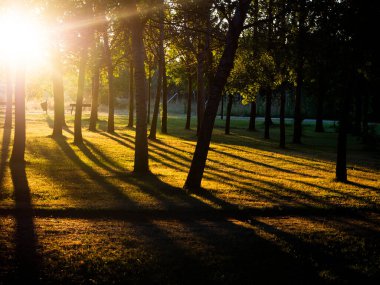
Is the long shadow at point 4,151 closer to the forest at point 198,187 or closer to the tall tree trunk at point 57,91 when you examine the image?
the forest at point 198,187

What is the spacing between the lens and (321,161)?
2012 centimetres

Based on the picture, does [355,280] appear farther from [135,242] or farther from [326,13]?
[326,13]

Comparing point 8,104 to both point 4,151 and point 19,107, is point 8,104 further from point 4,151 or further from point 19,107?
point 19,107

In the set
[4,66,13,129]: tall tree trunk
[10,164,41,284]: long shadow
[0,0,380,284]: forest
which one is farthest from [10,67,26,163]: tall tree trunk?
[4,66,13,129]: tall tree trunk

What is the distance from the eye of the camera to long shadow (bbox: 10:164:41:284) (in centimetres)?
562

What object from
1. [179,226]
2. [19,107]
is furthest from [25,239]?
[19,107]

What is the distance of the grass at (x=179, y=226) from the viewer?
6.02 meters

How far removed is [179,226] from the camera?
8.27 m

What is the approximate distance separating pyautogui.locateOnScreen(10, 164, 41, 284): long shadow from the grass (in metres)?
0.02

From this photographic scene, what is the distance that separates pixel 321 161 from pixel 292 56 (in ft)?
29.8

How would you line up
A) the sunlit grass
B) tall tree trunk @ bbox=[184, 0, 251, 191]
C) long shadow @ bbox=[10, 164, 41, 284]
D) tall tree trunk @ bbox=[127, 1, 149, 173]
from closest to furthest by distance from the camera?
long shadow @ bbox=[10, 164, 41, 284] < the sunlit grass < tall tree trunk @ bbox=[184, 0, 251, 191] < tall tree trunk @ bbox=[127, 1, 149, 173]

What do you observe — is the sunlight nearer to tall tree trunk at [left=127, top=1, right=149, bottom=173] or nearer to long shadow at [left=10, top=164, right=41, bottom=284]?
tall tree trunk at [left=127, top=1, right=149, bottom=173]

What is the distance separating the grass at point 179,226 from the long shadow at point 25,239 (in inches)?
0.7

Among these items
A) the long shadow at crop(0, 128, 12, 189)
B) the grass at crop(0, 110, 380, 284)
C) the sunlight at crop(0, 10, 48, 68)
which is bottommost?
the grass at crop(0, 110, 380, 284)
